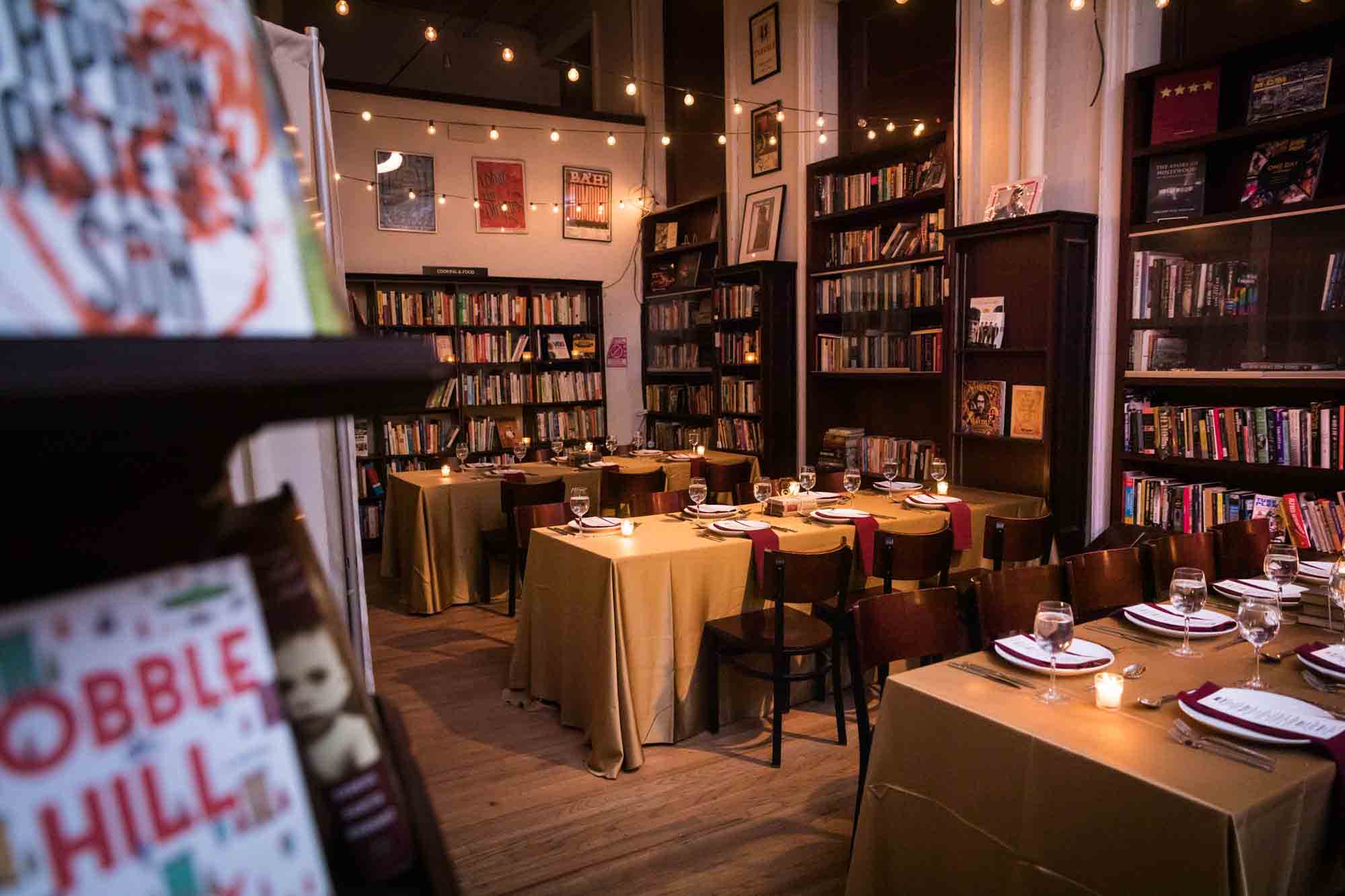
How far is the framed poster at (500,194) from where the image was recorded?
24.9ft

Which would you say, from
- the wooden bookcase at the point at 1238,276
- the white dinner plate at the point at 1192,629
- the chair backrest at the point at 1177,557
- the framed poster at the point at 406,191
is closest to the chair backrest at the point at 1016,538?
the chair backrest at the point at 1177,557

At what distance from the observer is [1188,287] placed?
13.4 ft

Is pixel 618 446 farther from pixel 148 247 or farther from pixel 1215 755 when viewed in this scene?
pixel 148 247

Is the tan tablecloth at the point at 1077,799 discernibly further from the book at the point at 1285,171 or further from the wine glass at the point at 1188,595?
the book at the point at 1285,171

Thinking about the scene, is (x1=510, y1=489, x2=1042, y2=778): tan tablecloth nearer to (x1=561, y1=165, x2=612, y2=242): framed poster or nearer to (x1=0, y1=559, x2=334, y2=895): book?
(x1=0, y1=559, x2=334, y2=895): book

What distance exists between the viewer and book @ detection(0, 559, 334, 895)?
1.37 feet

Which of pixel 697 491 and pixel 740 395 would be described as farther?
pixel 740 395

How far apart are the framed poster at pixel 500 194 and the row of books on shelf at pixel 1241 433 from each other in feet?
17.9

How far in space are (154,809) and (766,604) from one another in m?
3.40

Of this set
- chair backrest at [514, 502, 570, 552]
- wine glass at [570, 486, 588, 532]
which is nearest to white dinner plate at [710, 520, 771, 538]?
wine glass at [570, 486, 588, 532]

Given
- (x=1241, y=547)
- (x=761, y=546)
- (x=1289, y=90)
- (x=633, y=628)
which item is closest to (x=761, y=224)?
(x=1289, y=90)

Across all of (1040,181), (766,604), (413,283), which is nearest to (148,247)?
(766,604)

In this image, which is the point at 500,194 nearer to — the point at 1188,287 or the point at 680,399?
the point at 680,399

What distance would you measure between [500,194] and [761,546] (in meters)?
5.35
